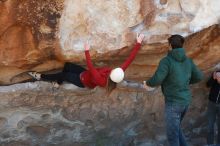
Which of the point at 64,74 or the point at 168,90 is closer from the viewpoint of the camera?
the point at 168,90

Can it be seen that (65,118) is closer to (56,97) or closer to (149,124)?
(56,97)

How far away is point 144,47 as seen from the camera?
5031mm

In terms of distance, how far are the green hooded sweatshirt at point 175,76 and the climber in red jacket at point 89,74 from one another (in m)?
0.36

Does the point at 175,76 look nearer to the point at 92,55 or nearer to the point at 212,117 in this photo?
the point at 92,55

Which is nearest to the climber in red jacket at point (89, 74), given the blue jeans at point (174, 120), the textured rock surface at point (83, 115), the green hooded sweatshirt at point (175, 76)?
the textured rock surface at point (83, 115)

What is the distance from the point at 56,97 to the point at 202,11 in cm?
175

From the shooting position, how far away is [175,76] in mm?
4359

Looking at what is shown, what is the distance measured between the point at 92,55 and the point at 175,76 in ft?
3.25

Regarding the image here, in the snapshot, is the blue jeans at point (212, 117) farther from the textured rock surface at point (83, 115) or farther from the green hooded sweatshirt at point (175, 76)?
the green hooded sweatshirt at point (175, 76)

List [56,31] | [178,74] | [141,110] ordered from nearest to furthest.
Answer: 1. [178,74]
2. [56,31]
3. [141,110]

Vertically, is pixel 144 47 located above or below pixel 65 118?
above

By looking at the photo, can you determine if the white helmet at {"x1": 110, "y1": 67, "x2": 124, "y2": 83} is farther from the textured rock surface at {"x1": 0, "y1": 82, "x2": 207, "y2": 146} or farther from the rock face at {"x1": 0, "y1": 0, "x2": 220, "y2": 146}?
the textured rock surface at {"x1": 0, "y1": 82, "x2": 207, "y2": 146}

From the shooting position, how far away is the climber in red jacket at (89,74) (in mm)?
4574

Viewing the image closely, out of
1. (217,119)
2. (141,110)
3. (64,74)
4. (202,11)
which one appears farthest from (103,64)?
(217,119)
